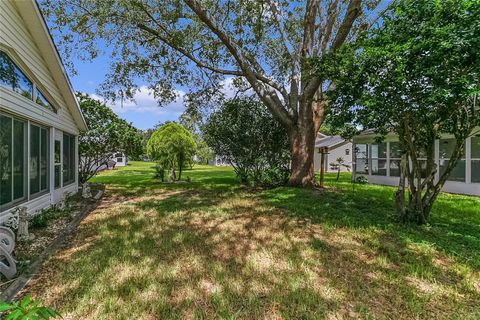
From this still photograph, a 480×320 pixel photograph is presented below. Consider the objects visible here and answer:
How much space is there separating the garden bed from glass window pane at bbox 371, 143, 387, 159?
43.5 ft

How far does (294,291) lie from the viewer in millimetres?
3002

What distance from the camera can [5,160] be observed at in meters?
4.79

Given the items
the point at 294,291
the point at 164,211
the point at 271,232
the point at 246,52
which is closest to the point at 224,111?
the point at 246,52

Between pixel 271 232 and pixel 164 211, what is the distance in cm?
315

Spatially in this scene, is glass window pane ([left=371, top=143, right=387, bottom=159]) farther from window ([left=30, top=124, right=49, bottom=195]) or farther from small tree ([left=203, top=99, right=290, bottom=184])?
window ([left=30, top=124, right=49, bottom=195])

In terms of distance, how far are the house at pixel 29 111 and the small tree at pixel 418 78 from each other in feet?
19.7

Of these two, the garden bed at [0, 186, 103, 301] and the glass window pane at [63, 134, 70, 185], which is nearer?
the garden bed at [0, 186, 103, 301]

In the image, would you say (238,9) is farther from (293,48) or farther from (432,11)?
(432,11)

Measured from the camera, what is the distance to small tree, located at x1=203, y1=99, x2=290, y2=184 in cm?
1220

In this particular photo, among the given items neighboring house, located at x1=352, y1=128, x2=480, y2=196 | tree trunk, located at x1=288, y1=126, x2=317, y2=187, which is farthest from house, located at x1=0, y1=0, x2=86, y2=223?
neighboring house, located at x1=352, y1=128, x2=480, y2=196

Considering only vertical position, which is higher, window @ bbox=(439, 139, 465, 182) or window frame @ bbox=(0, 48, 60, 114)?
window frame @ bbox=(0, 48, 60, 114)

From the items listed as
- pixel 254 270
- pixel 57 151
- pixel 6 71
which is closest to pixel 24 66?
pixel 6 71

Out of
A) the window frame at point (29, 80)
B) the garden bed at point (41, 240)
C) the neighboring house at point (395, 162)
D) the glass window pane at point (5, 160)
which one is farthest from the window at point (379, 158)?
the glass window pane at point (5, 160)

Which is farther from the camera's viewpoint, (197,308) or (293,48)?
(293,48)
